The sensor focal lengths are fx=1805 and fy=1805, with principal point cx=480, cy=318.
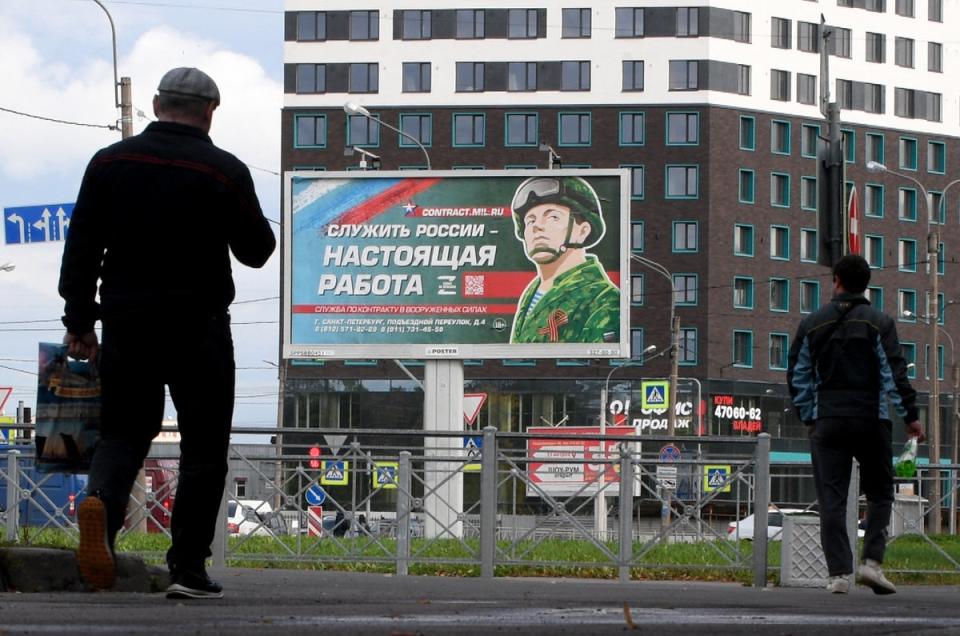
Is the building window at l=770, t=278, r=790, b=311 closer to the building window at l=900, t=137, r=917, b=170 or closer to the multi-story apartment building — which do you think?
the multi-story apartment building

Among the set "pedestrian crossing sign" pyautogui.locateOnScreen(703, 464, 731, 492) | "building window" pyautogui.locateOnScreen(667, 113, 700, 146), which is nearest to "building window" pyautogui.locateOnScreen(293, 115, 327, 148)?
"building window" pyautogui.locateOnScreen(667, 113, 700, 146)

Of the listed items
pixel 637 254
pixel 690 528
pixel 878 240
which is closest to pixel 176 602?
pixel 690 528

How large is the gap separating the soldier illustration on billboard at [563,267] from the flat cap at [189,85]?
21.8 metres

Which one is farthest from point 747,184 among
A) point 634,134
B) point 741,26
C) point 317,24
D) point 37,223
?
point 37,223

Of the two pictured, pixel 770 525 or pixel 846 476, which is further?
pixel 770 525

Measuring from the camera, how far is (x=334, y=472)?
51.9 feet

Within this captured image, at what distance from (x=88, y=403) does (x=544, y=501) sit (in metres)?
9.44

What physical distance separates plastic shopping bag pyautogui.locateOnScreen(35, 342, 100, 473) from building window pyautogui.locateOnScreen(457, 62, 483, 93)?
7622cm

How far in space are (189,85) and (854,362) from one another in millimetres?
4271

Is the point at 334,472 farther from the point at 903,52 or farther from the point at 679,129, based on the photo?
the point at 903,52

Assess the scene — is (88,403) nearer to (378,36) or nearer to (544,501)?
(544,501)

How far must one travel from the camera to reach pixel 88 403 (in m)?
6.27

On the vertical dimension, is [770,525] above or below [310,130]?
below

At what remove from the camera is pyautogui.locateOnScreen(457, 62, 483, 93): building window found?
3221 inches
